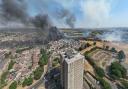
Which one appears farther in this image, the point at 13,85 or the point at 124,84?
the point at 13,85

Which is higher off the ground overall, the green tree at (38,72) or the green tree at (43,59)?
the green tree at (43,59)

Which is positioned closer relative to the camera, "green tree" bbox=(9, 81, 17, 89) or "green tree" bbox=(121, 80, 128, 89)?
"green tree" bbox=(121, 80, 128, 89)

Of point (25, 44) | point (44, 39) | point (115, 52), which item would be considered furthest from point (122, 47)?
point (25, 44)

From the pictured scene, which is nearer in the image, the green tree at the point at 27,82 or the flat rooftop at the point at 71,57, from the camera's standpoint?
the flat rooftop at the point at 71,57

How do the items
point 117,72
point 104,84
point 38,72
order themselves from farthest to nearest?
point 38,72
point 117,72
point 104,84

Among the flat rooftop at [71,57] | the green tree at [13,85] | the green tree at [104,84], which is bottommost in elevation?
the green tree at [13,85]

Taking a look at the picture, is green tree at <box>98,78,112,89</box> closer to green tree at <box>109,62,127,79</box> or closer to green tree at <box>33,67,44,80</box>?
green tree at <box>109,62,127,79</box>

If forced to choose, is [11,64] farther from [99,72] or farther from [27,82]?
[99,72]

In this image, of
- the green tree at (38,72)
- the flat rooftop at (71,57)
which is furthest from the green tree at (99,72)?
the green tree at (38,72)

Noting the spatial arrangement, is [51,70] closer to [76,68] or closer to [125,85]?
[76,68]

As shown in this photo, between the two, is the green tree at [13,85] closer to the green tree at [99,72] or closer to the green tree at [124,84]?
the green tree at [99,72]

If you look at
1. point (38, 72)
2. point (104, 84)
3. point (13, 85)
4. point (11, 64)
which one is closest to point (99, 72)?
point (104, 84)

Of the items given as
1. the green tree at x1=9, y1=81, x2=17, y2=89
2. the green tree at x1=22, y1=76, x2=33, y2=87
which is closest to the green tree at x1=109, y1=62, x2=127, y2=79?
the green tree at x1=22, y1=76, x2=33, y2=87
